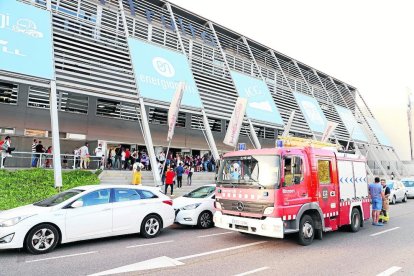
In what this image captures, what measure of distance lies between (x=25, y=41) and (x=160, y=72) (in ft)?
22.4

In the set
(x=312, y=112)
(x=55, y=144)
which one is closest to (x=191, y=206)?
(x=55, y=144)

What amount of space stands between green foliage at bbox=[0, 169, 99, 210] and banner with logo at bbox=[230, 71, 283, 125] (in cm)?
1204

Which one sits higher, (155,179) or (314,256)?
(155,179)

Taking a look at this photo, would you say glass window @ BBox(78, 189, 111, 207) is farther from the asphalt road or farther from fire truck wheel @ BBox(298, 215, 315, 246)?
fire truck wheel @ BBox(298, 215, 315, 246)

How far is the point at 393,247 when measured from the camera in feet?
24.1

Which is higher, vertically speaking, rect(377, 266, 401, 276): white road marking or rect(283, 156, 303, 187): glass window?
rect(283, 156, 303, 187): glass window

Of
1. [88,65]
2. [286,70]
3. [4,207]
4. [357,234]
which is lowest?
[357,234]

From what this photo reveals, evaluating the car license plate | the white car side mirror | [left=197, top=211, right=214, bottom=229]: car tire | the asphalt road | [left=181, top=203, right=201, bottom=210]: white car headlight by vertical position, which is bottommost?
the asphalt road

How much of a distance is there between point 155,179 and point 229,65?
42.2ft

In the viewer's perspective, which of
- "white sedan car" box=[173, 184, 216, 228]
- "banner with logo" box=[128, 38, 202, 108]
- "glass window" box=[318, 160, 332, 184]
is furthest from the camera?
"banner with logo" box=[128, 38, 202, 108]

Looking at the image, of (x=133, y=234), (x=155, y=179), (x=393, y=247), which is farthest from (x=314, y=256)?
(x=155, y=179)

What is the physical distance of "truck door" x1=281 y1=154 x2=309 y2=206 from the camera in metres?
7.16

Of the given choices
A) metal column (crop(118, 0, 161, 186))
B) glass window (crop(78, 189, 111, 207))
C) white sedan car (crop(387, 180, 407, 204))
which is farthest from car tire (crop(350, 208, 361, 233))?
white sedan car (crop(387, 180, 407, 204))

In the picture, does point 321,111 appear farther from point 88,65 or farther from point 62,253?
point 62,253
